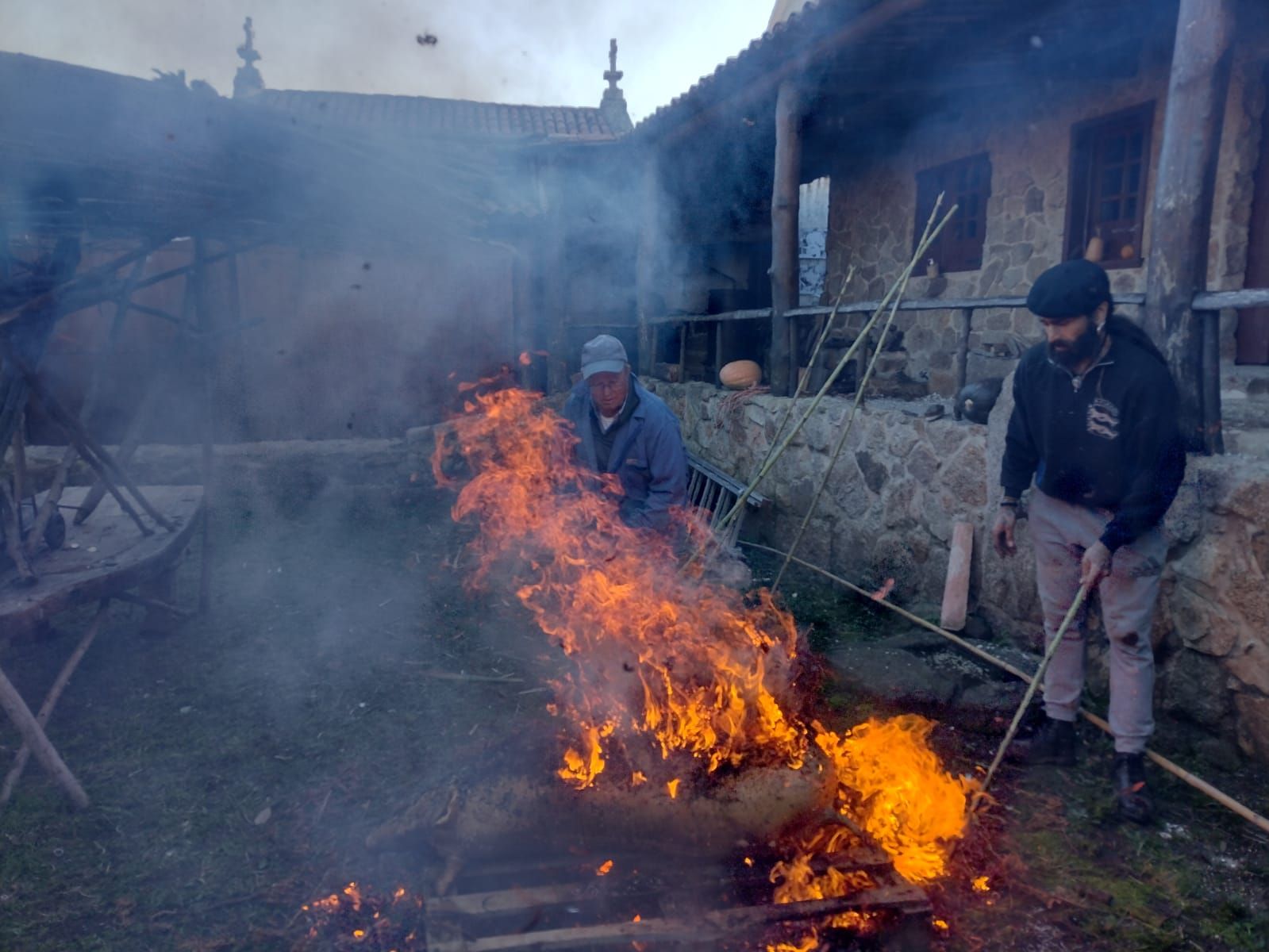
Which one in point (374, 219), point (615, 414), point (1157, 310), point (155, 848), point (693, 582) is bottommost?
point (155, 848)

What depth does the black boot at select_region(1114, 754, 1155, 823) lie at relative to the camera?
3.73m

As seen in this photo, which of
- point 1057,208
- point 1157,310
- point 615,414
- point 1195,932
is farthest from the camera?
point 1057,208

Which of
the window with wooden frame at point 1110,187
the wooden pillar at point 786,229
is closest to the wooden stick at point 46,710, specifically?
the wooden pillar at point 786,229

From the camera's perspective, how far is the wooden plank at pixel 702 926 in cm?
286

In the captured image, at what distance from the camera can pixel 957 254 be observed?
403 inches

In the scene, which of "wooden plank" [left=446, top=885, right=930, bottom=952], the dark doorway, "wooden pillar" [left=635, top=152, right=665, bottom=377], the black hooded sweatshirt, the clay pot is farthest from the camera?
"wooden pillar" [left=635, top=152, right=665, bottom=377]

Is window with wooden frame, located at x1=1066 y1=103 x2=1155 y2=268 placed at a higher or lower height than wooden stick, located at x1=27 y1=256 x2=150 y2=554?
higher

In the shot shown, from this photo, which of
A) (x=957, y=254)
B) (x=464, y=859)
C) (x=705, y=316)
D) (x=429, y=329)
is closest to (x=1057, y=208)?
(x=957, y=254)

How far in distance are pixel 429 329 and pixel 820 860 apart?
8.36 meters

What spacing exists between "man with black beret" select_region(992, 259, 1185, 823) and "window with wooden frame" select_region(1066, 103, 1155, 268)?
5.07 m

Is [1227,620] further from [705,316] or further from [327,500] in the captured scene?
[327,500]

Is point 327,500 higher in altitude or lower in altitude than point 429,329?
lower

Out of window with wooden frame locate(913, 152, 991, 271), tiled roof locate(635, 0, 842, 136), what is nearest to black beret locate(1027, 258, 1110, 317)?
tiled roof locate(635, 0, 842, 136)

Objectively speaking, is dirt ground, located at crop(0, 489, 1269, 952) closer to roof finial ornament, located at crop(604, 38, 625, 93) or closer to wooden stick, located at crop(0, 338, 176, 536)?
wooden stick, located at crop(0, 338, 176, 536)
